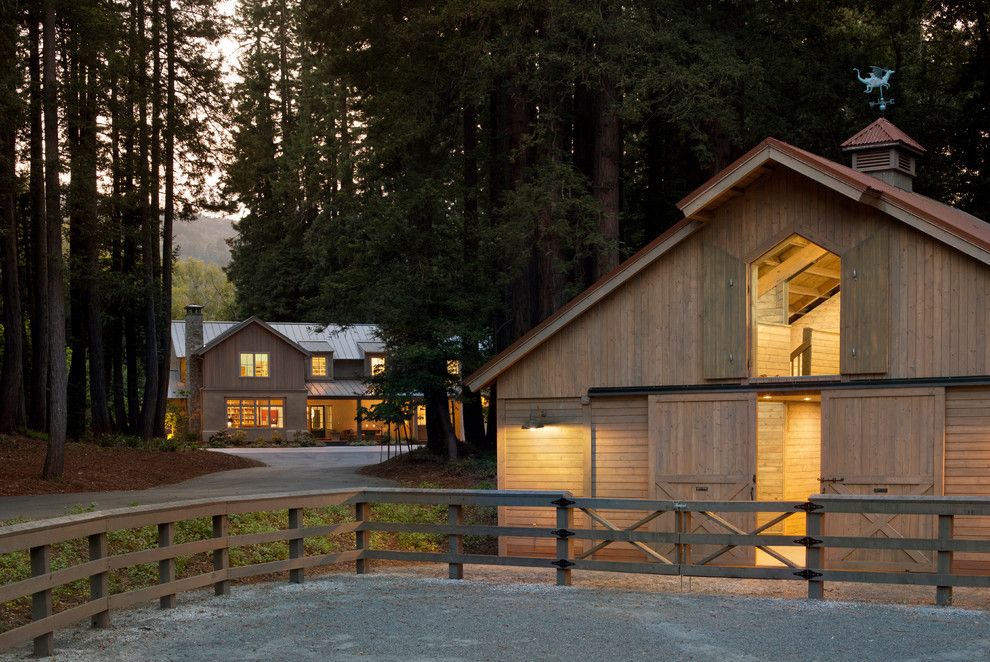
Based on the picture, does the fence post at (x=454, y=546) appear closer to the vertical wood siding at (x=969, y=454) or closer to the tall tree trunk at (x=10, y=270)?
the vertical wood siding at (x=969, y=454)

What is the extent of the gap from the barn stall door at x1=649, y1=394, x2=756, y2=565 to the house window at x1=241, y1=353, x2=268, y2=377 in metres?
40.6

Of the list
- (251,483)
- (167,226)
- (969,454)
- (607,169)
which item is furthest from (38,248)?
(969,454)

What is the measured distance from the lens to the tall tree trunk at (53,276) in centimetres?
2353

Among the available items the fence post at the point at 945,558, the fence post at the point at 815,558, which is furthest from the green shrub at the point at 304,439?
the fence post at the point at 945,558

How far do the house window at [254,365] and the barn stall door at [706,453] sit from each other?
40637mm

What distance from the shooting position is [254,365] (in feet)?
184

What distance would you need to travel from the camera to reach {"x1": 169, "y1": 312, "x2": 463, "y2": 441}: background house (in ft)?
181

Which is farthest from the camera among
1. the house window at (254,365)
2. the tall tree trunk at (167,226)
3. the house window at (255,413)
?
the house window at (254,365)

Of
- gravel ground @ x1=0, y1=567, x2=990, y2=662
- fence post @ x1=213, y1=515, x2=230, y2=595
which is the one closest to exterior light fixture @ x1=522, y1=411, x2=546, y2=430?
gravel ground @ x1=0, y1=567, x2=990, y2=662

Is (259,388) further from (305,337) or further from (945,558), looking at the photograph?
(945,558)

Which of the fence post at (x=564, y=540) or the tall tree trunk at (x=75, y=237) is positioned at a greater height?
the tall tree trunk at (x=75, y=237)

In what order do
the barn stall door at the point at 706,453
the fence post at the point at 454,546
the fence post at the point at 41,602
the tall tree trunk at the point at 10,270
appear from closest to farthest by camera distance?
the fence post at the point at 41,602 → the fence post at the point at 454,546 → the barn stall door at the point at 706,453 → the tall tree trunk at the point at 10,270

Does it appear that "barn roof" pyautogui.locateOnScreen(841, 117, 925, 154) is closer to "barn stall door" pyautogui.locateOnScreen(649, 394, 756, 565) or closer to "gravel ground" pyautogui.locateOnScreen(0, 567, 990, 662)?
"barn stall door" pyautogui.locateOnScreen(649, 394, 756, 565)

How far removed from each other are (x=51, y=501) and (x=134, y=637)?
12.4 metres
